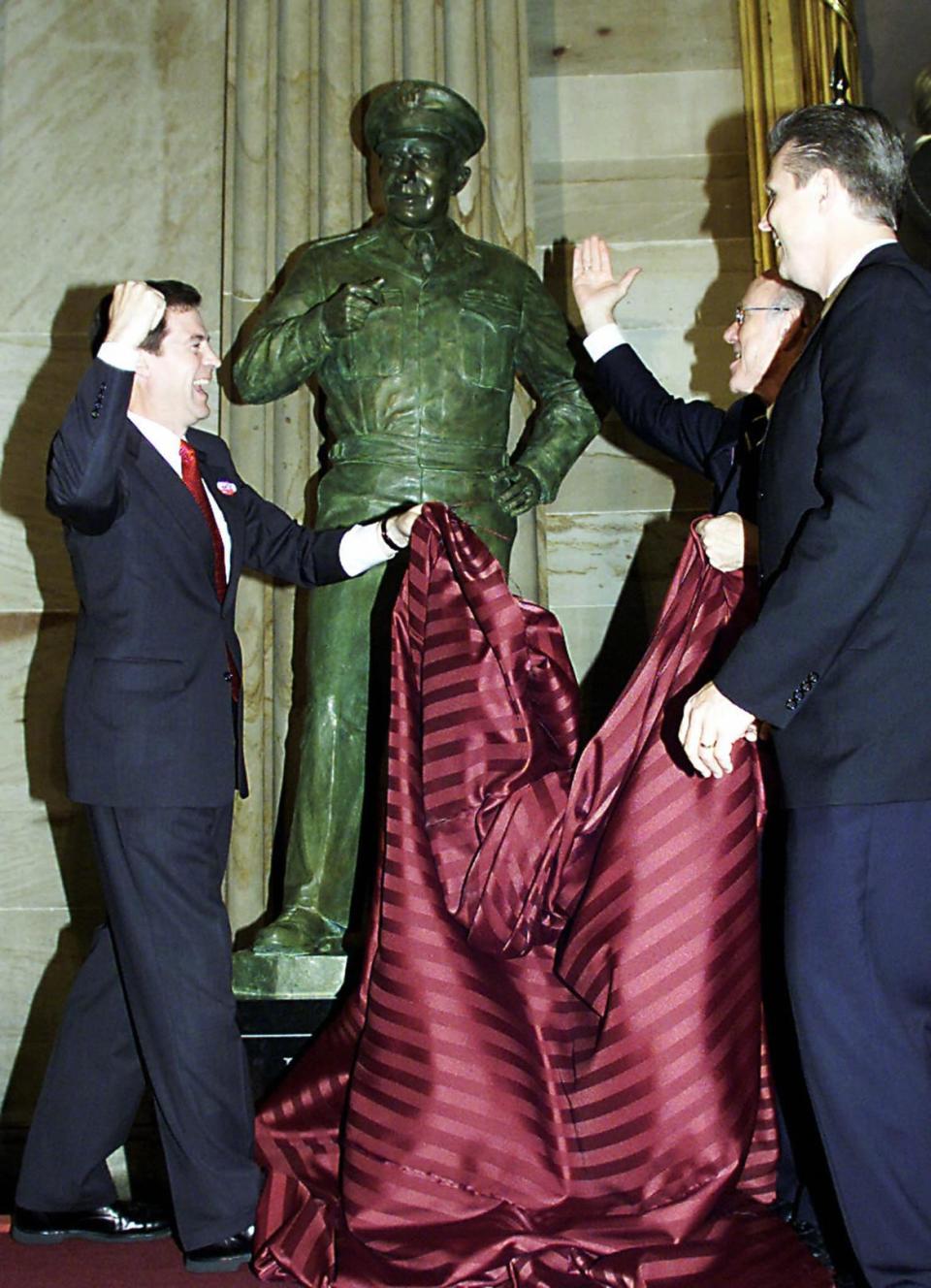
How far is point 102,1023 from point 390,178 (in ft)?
6.12

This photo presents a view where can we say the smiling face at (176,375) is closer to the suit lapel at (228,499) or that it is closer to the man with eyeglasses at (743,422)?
the suit lapel at (228,499)

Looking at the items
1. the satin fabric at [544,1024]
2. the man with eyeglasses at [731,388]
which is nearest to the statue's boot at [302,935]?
the satin fabric at [544,1024]

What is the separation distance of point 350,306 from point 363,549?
54cm

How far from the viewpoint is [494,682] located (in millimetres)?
2543

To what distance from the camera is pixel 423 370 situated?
3180 mm

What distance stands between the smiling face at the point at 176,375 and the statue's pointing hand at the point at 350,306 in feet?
1.35

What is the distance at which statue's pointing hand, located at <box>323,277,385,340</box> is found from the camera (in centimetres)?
303

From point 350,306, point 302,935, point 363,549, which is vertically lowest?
point 302,935

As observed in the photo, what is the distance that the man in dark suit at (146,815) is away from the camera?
2346mm

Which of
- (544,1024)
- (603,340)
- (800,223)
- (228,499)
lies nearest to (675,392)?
(603,340)

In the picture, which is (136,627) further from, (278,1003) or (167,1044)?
(278,1003)

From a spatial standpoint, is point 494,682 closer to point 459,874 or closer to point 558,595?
point 459,874

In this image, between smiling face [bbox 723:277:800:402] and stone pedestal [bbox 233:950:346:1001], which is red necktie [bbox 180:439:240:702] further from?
smiling face [bbox 723:277:800:402]

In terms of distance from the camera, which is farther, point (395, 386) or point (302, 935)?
point (395, 386)
